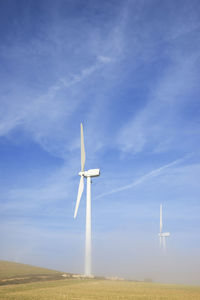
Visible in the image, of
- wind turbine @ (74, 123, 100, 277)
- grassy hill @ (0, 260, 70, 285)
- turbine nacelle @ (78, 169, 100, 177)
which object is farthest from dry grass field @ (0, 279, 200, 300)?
turbine nacelle @ (78, 169, 100, 177)

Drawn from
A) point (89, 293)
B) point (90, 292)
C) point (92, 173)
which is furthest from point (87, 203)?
point (89, 293)

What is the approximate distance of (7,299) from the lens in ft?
123

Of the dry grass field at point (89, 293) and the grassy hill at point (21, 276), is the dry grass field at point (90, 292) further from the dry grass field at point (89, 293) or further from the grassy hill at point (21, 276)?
the grassy hill at point (21, 276)

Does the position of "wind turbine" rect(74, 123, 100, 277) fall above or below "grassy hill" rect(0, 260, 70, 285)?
above

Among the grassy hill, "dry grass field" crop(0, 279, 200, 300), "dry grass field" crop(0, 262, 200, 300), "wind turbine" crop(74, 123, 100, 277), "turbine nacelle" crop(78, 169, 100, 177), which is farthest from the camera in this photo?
"turbine nacelle" crop(78, 169, 100, 177)

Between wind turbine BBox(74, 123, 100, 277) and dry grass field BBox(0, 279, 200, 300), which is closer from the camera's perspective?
dry grass field BBox(0, 279, 200, 300)

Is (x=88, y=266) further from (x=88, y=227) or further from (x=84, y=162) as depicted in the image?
(x=84, y=162)

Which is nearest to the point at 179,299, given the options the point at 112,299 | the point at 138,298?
the point at 138,298

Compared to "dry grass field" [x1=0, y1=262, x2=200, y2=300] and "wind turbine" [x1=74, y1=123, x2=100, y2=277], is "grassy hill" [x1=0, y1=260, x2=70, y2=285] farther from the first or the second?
"wind turbine" [x1=74, y1=123, x2=100, y2=277]

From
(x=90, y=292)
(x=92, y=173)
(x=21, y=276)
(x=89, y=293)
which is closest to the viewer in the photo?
(x=89, y=293)

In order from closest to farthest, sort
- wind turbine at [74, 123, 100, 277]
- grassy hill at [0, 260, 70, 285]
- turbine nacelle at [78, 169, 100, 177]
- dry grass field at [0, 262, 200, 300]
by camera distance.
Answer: dry grass field at [0, 262, 200, 300] → grassy hill at [0, 260, 70, 285] → wind turbine at [74, 123, 100, 277] → turbine nacelle at [78, 169, 100, 177]

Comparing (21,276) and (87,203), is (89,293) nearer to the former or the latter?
(21,276)

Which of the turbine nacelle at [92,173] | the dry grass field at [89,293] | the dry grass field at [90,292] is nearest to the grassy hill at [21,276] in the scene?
the dry grass field at [90,292]

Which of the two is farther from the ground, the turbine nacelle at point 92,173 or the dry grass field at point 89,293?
the turbine nacelle at point 92,173
